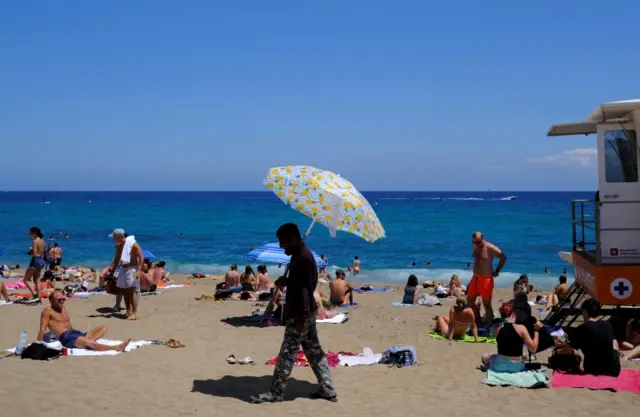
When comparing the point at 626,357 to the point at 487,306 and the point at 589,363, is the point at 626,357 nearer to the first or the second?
the point at 589,363

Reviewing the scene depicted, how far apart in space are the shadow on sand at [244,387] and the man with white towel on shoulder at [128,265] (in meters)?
4.20

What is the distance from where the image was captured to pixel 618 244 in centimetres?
925

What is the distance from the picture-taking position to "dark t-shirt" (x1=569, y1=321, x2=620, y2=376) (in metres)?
7.21

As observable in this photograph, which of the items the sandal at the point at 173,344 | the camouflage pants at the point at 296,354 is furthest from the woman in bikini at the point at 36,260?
the camouflage pants at the point at 296,354

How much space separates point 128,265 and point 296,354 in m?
5.52

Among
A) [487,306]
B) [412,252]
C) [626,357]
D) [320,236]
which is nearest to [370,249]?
[412,252]

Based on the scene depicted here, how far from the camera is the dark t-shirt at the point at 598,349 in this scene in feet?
23.7

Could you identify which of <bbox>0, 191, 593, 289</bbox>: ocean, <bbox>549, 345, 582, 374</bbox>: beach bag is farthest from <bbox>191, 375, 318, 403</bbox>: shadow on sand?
<bbox>0, 191, 593, 289</bbox>: ocean

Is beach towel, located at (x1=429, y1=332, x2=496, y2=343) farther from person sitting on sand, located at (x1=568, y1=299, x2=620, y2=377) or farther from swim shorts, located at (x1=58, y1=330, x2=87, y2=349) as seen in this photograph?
swim shorts, located at (x1=58, y1=330, x2=87, y2=349)

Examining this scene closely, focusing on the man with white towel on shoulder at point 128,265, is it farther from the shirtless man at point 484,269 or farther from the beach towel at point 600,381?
the beach towel at point 600,381

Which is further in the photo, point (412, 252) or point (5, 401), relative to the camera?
point (412, 252)

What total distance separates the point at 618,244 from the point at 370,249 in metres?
26.5

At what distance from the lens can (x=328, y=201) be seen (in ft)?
26.1

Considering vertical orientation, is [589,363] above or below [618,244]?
below
